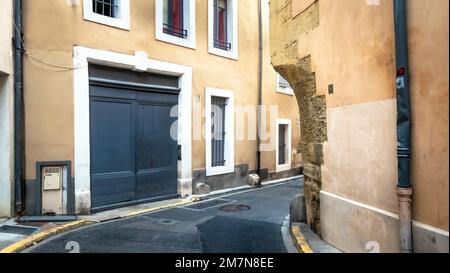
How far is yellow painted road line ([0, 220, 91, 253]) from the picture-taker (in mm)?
5207

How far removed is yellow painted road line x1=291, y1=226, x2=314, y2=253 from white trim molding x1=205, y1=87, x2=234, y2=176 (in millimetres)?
4624

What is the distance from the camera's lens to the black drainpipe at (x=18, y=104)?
6.71m

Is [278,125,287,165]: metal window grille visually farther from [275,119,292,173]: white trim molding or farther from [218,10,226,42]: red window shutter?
[218,10,226,42]: red window shutter

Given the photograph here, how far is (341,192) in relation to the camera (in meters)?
4.76

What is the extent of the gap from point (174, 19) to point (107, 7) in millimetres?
1865

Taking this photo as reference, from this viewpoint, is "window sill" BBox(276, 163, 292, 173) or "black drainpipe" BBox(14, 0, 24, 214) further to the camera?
"window sill" BBox(276, 163, 292, 173)

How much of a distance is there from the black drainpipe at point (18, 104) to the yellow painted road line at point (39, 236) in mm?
971

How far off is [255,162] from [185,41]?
4293mm

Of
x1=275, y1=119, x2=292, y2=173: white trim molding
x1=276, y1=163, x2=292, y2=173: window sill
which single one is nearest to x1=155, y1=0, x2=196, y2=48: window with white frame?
x1=275, y1=119, x2=292, y2=173: white trim molding

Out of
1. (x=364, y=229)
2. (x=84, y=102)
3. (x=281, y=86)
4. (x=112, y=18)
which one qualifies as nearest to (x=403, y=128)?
(x=364, y=229)

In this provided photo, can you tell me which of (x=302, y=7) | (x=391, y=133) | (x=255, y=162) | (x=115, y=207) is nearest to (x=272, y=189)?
(x=255, y=162)

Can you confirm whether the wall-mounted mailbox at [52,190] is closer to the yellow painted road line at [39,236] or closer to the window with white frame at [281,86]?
the yellow painted road line at [39,236]

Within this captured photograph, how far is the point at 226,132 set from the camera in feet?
35.8

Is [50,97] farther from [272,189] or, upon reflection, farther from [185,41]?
[272,189]
